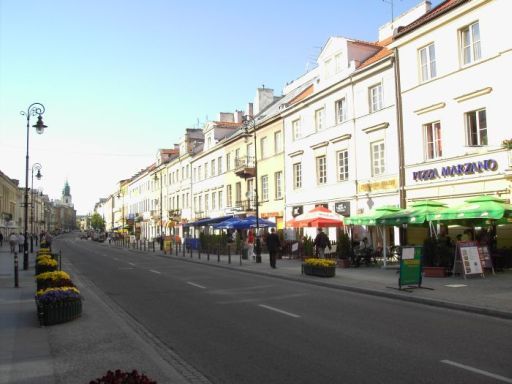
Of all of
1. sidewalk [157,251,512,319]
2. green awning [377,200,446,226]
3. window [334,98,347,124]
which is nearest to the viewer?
sidewalk [157,251,512,319]

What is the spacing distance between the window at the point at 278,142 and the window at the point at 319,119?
5.37m

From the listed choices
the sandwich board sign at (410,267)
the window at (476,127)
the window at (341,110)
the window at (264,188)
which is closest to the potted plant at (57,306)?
the sandwich board sign at (410,267)

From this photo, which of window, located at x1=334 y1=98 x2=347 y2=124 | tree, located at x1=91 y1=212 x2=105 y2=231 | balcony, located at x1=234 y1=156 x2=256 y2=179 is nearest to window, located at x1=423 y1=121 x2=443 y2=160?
window, located at x1=334 y1=98 x2=347 y2=124

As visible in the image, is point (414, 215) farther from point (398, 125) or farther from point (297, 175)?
point (297, 175)

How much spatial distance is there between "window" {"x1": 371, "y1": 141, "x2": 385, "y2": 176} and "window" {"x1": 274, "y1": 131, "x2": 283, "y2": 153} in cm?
1162

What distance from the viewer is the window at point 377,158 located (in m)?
26.8

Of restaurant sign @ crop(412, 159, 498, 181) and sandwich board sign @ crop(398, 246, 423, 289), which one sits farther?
restaurant sign @ crop(412, 159, 498, 181)

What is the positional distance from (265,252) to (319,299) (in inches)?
929

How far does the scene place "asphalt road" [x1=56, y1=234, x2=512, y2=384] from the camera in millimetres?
6383

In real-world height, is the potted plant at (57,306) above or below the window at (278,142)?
below

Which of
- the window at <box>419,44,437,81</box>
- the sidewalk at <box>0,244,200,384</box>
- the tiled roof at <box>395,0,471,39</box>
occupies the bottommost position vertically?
the sidewalk at <box>0,244,200,384</box>

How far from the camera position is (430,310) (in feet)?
37.8

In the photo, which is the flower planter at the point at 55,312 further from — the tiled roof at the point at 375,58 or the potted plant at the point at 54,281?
the tiled roof at the point at 375,58

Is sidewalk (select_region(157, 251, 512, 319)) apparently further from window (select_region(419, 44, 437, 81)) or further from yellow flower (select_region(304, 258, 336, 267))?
window (select_region(419, 44, 437, 81))
